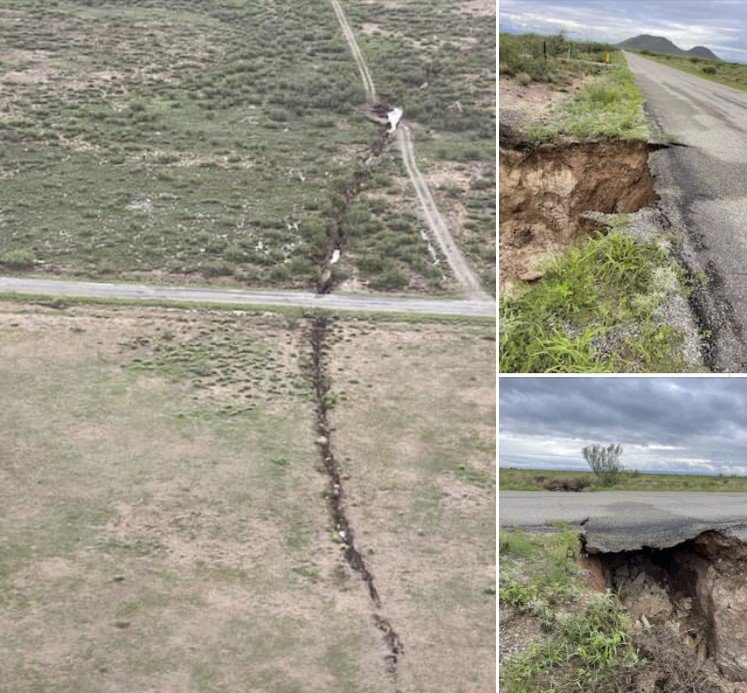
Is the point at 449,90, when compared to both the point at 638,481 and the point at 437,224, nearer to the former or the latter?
the point at 437,224

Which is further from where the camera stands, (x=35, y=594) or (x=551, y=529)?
(x=35, y=594)

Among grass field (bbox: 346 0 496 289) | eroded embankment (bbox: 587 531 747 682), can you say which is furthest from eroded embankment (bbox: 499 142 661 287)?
grass field (bbox: 346 0 496 289)

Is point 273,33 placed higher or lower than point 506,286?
lower

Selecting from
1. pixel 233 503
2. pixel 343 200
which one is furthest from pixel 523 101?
pixel 343 200

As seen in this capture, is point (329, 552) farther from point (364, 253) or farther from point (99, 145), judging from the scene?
point (99, 145)

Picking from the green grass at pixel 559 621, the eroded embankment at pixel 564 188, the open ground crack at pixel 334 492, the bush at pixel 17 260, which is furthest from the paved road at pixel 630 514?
the bush at pixel 17 260

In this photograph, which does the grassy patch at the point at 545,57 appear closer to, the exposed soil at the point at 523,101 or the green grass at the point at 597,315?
the exposed soil at the point at 523,101

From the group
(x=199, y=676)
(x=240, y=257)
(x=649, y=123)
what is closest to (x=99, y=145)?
(x=240, y=257)

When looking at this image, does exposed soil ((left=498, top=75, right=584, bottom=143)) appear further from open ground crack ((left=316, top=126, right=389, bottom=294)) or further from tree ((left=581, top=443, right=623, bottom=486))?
open ground crack ((left=316, top=126, right=389, bottom=294))
